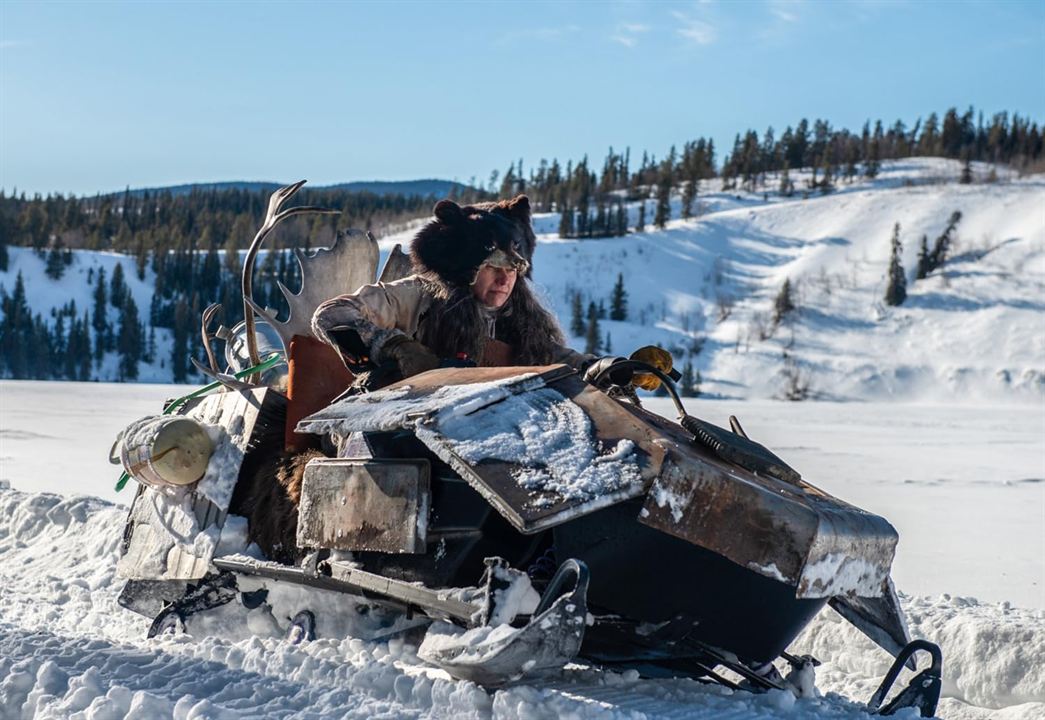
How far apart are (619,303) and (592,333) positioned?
8.04 m

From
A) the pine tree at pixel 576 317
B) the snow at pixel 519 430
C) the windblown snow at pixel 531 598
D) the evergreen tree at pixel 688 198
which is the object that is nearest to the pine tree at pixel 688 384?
the windblown snow at pixel 531 598

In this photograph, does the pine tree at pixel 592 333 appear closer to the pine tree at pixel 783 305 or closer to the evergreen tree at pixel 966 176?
the pine tree at pixel 783 305

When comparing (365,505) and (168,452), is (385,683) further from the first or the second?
(168,452)

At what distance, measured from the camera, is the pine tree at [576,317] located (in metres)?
53.1

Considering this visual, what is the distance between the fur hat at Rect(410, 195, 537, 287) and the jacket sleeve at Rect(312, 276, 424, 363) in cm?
12

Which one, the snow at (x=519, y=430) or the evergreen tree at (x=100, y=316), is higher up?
the snow at (x=519, y=430)

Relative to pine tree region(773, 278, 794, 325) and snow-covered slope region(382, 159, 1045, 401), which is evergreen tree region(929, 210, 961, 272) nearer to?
snow-covered slope region(382, 159, 1045, 401)

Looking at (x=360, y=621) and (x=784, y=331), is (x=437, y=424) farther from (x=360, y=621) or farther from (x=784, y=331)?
(x=784, y=331)

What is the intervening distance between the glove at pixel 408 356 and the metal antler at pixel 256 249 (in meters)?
0.94

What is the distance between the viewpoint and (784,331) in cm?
5353

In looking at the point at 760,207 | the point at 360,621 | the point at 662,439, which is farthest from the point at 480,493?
the point at 760,207

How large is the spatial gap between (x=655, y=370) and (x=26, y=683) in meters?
1.97

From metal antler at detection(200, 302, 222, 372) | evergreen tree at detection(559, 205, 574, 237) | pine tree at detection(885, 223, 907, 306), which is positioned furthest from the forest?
metal antler at detection(200, 302, 222, 372)

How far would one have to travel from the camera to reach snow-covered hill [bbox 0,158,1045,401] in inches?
1848
